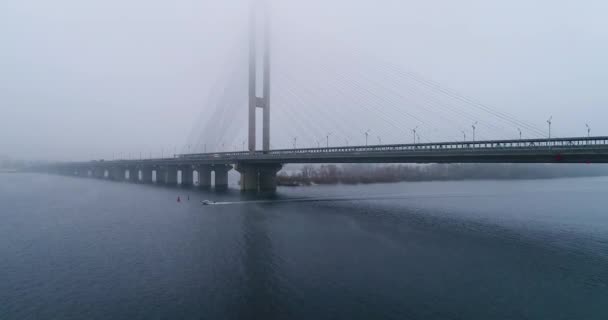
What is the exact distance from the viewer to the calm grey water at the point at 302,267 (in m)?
9.98

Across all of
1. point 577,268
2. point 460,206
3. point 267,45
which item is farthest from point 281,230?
point 267,45

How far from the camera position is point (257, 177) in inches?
1981

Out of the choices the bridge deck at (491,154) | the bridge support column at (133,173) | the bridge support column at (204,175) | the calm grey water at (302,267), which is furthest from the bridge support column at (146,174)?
the calm grey water at (302,267)

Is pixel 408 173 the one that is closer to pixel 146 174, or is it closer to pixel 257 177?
pixel 257 177

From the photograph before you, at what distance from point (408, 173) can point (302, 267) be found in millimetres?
76434

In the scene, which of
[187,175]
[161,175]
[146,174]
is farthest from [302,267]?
[146,174]

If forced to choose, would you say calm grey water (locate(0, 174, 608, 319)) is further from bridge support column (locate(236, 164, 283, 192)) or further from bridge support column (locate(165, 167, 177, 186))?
bridge support column (locate(165, 167, 177, 186))

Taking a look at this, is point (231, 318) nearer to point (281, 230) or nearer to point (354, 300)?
point (354, 300)

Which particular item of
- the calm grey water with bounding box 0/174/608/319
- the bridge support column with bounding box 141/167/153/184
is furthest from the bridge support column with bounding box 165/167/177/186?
the calm grey water with bounding box 0/174/608/319

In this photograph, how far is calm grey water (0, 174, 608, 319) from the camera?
32.8ft

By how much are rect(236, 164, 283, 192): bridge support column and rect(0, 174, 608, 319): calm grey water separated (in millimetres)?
22983

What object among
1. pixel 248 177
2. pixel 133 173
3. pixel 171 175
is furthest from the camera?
pixel 133 173

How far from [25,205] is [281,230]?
28053 millimetres

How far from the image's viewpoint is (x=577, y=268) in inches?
541
